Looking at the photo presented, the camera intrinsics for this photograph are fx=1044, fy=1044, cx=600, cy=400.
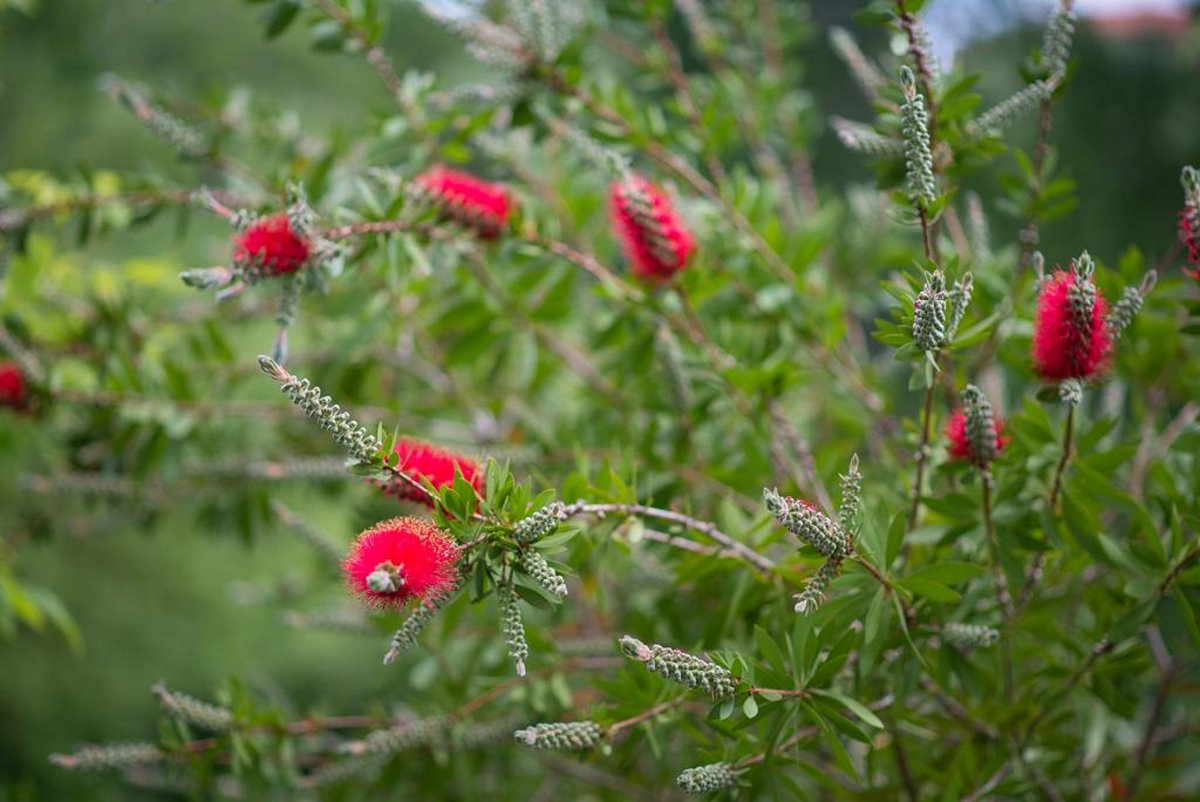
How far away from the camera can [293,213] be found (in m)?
0.88

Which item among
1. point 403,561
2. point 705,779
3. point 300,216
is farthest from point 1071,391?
point 300,216

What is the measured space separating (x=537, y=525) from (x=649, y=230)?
1.36 ft

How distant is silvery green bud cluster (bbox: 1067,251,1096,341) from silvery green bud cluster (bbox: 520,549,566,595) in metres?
0.41

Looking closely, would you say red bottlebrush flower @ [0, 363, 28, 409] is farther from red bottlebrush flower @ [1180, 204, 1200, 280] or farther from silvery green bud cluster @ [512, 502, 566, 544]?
red bottlebrush flower @ [1180, 204, 1200, 280]

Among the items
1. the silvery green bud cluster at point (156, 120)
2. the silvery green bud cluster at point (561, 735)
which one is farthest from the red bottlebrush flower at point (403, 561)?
the silvery green bud cluster at point (156, 120)

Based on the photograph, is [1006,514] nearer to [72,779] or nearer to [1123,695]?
[1123,695]

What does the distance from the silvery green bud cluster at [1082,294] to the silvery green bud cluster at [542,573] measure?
409mm

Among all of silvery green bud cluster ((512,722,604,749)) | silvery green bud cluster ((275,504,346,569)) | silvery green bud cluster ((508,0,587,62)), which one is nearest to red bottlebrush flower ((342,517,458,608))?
silvery green bud cluster ((512,722,604,749))

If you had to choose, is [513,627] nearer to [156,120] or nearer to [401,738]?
[401,738]

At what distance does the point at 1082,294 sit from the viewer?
0.73m

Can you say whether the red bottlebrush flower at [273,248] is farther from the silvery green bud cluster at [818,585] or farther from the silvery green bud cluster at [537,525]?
the silvery green bud cluster at [818,585]

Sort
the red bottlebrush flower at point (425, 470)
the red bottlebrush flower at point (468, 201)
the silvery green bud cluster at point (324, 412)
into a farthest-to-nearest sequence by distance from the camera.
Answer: the red bottlebrush flower at point (468, 201)
the red bottlebrush flower at point (425, 470)
the silvery green bud cluster at point (324, 412)

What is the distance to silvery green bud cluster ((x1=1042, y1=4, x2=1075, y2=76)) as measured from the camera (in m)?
0.91

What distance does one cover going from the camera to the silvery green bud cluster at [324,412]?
0.64 meters
